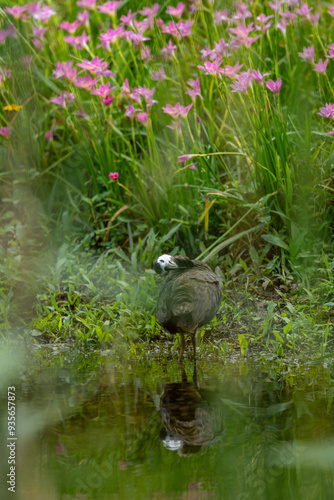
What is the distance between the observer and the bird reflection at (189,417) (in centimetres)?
232

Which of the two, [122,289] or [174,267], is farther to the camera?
[122,289]

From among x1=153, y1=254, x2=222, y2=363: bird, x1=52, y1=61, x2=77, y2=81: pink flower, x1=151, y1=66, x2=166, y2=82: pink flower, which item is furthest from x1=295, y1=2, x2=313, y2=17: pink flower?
x1=153, y1=254, x2=222, y2=363: bird

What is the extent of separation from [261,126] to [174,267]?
1126 mm

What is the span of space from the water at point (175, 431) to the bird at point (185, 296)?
257 mm

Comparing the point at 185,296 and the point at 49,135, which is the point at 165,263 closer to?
the point at 185,296

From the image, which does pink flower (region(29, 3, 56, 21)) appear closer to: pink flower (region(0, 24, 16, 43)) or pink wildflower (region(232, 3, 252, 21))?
pink flower (region(0, 24, 16, 43))

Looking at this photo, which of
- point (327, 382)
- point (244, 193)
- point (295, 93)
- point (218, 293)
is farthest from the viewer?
point (295, 93)

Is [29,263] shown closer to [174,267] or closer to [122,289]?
[122,289]

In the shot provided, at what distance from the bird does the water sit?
0.26 m

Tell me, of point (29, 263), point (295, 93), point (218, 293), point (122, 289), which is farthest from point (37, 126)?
point (218, 293)

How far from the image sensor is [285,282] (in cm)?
380

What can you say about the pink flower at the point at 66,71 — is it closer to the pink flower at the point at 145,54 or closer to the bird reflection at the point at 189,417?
the pink flower at the point at 145,54

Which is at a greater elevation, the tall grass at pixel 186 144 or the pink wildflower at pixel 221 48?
the pink wildflower at pixel 221 48

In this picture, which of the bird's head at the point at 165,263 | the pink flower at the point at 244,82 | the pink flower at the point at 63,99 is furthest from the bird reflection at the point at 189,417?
the pink flower at the point at 63,99
